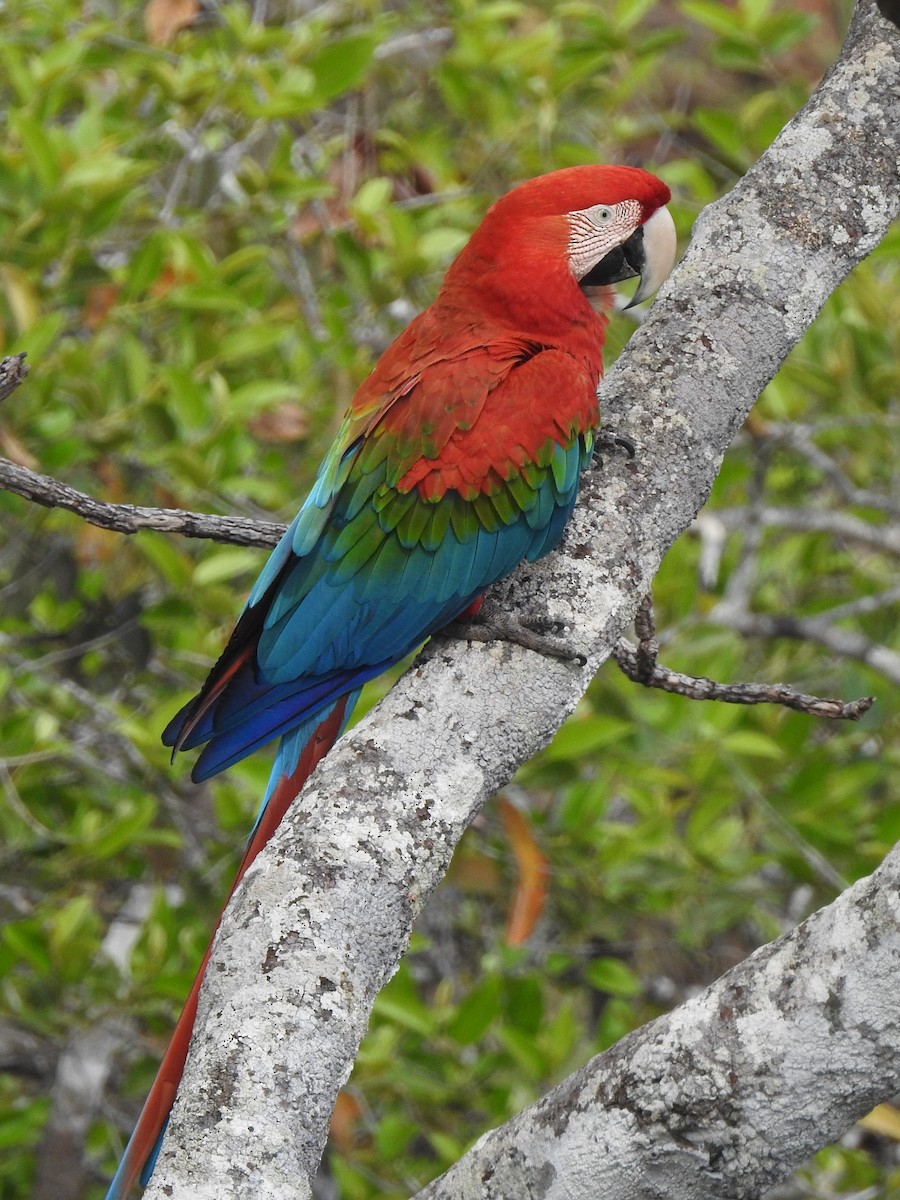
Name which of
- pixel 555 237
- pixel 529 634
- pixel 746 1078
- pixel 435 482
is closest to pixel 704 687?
pixel 529 634

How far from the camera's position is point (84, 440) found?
8.11ft

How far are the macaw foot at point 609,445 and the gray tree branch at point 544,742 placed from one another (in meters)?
0.01

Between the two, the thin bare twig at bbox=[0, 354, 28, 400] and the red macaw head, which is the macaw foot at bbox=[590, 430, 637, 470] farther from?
the thin bare twig at bbox=[0, 354, 28, 400]

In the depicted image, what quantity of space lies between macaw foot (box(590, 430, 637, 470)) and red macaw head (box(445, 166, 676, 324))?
0.34 metres

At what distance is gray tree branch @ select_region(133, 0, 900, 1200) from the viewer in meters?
0.96

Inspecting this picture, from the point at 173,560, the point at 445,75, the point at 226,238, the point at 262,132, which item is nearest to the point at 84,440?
the point at 173,560

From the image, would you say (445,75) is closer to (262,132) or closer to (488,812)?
(262,132)

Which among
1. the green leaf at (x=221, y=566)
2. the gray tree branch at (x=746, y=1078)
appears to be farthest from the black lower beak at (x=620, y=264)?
the gray tree branch at (x=746, y=1078)

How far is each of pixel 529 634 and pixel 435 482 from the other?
480 millimetres

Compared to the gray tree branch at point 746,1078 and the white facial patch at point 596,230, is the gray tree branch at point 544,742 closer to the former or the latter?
the gray tree branch at point 746,1078

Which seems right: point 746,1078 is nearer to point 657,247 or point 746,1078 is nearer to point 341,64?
point 657,247

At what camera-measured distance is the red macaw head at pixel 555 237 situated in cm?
188

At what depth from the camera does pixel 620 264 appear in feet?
6.55

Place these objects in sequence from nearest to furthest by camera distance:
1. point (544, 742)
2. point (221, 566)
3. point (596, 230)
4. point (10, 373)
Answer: point (10, 373) < point (544, 742) < point (596, 230) < point (221, 566)
